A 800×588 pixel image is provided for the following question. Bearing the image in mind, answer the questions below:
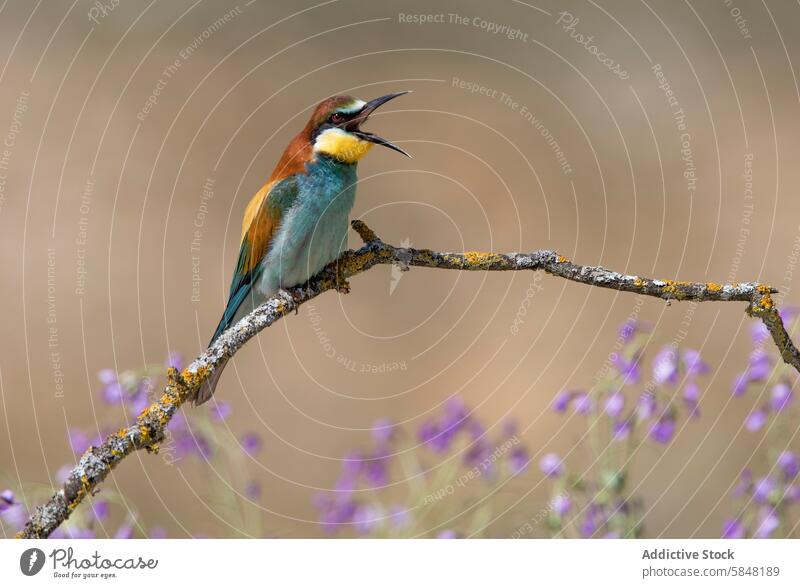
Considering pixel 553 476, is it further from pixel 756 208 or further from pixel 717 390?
pixel 756 208

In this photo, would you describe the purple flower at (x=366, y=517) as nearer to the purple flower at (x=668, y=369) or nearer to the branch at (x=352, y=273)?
the branch at (x=352, y=273)

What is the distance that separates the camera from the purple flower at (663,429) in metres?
2.29

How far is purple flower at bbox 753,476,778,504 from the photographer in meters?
2.26

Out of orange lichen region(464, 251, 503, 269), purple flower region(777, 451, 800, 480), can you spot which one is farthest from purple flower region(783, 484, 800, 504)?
orange lichen region(464, 251, 503, 269)

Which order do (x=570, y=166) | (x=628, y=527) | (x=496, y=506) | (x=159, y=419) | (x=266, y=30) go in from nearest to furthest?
(x=159, y=419) < (x=628, y=527) < (x=496, y=506) < (x=570, y=166) < (x=266, y=30)

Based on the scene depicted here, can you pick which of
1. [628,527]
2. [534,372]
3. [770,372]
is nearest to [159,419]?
[628,527]

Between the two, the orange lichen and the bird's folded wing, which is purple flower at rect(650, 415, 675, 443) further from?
the bird's folded wing

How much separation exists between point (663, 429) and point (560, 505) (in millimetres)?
339

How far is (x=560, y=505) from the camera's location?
237 centimetres

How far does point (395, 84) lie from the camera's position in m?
6.91

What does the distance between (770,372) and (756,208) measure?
4.02 meters

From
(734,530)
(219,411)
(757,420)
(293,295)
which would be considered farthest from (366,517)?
(757,420)

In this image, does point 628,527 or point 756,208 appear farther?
point 756,208

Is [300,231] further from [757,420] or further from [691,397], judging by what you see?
[757,420]
